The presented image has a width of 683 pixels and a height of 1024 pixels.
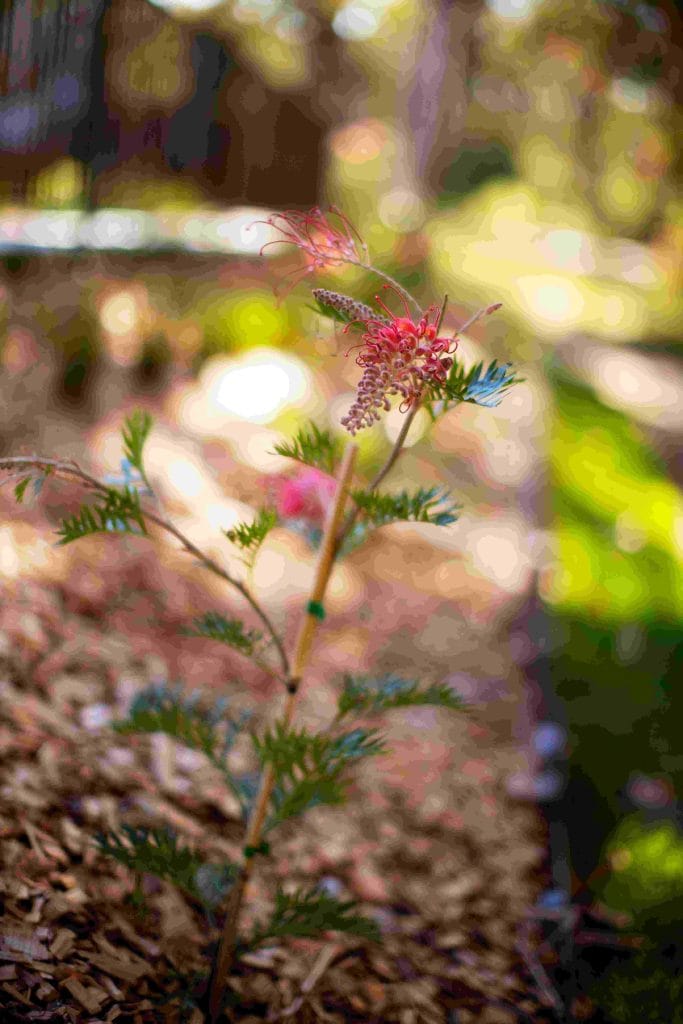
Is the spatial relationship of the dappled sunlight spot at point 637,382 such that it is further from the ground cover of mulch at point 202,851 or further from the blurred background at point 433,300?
the ground cover of mulch at point 202,851

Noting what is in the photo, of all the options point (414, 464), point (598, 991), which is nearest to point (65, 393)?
point (414, 464)

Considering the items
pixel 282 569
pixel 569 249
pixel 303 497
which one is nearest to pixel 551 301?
pixel 569 249

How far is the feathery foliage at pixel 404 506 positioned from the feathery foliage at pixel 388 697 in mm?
215

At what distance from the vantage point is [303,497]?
1156 millimetres

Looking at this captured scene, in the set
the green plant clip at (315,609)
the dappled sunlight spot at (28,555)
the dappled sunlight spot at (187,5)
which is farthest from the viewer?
the dappled sunlight spot at (187,5)

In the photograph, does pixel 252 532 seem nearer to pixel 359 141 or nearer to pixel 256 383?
pixel 256 383

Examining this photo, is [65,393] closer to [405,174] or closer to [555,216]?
[405,174]

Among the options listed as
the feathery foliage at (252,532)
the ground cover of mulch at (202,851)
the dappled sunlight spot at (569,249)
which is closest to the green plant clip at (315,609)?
the feathery foliage at (252,532)

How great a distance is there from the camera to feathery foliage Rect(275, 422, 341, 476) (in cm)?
90

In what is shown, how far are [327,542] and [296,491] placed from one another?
0.20 metres

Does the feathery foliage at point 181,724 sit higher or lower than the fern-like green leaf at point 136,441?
lower

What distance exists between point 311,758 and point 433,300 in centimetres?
194

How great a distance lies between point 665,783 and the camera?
5.15ft

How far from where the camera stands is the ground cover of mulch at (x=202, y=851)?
106 cm
